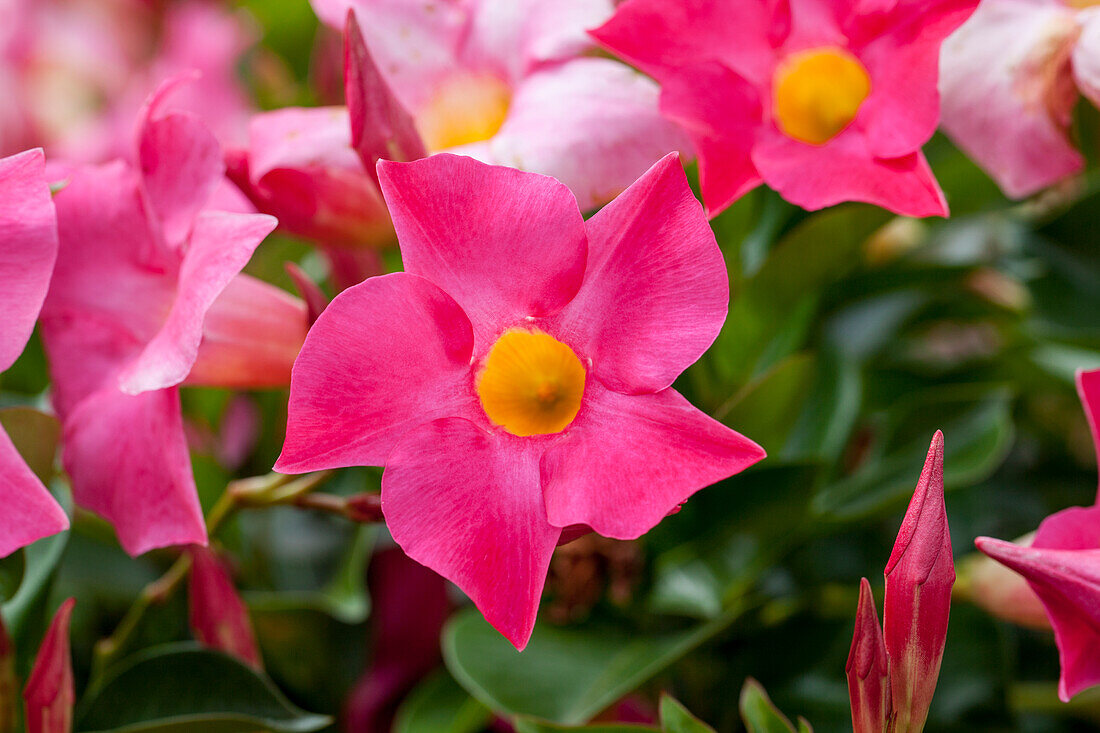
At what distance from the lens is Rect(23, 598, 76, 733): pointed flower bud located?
40cm

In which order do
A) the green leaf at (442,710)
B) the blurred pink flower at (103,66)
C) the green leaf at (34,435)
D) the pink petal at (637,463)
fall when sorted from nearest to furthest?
the pink petal at (637,463), the green leaf at (34,435), the green leaf at (442,710), the blurred pink flower at (103,66)

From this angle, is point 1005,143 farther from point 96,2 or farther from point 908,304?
point 96,2

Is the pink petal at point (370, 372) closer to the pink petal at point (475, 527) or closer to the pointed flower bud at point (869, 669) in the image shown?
the pink petal at point (475, 527)

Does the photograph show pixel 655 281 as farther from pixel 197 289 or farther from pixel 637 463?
pixel 197 289

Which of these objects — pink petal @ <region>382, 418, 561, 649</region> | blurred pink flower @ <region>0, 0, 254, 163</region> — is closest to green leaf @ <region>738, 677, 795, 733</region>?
pink petal @ <region>382, 418, 561, 649</region>

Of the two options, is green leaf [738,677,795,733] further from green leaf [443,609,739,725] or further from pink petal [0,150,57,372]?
pink petal [0,150,57,372]

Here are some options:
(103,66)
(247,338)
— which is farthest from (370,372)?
(103,66)

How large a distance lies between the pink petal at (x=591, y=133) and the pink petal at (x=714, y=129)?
2 cm

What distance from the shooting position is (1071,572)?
33 centimetres

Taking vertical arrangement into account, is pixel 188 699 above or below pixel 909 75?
below

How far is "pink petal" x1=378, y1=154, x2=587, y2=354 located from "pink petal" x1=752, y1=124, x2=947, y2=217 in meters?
0.11

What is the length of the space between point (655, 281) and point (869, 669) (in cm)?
16

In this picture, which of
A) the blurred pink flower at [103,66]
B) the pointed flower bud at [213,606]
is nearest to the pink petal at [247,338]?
the pointed flower bud at [213,606]

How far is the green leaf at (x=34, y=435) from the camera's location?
0.41 m
